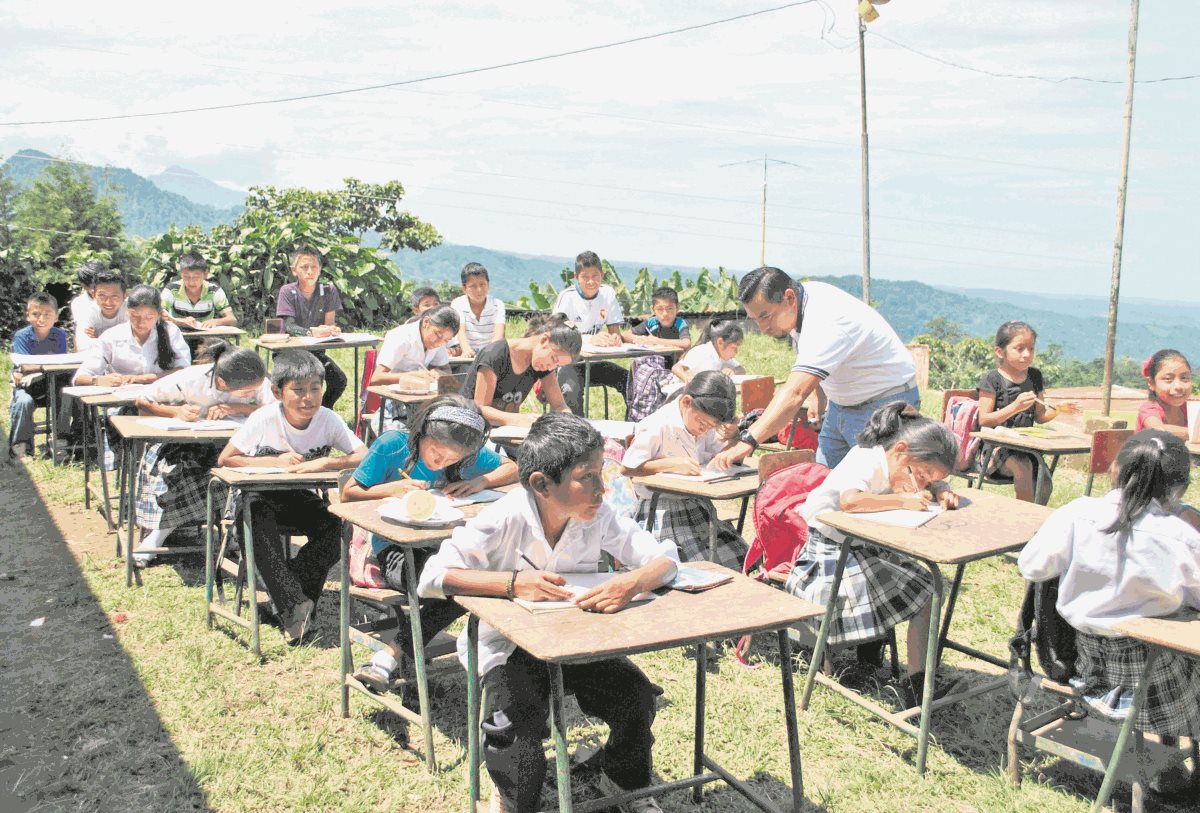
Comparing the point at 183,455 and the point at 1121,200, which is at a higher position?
the point at 1121,200

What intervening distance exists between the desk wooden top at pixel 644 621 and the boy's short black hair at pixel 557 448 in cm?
37

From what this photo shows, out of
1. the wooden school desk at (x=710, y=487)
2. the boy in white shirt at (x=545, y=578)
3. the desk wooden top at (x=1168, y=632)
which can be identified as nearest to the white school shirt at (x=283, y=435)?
the wooden school desk at (x=710, y=487)

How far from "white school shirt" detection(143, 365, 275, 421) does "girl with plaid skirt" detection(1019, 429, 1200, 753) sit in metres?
3.98

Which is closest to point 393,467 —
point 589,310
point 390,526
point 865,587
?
point 390,526

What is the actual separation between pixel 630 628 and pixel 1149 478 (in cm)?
168

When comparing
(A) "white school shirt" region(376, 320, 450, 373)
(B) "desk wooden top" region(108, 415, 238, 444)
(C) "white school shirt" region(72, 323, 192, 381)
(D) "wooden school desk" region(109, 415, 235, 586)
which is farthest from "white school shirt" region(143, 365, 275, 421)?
(A) "white school shirt" region(376, 320, 450, 373)

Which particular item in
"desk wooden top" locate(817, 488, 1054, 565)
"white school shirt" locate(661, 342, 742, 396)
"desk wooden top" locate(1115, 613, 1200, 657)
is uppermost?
"white school shirt" locate(661, 342, 742, 396)

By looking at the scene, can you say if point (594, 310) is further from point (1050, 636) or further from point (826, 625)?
point (1050, 636)

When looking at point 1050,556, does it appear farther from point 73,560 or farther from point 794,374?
point 73,560

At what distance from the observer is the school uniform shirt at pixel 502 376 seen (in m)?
5.90

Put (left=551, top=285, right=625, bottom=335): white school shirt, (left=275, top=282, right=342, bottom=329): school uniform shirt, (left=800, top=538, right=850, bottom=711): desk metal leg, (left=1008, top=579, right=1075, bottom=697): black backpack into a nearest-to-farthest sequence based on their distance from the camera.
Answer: (left=1008, top=579, right=1075, bottom=697): black backpack → (left=800, top=538, right=850, bottom=711): desk metal leg → (left=275, top=282, right=342, bottom=329): school uniform shirt → (left=551, top=285, right=625, bottom=335): white school shirt

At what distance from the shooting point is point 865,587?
3.84 meters

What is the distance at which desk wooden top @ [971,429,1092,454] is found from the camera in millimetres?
5777

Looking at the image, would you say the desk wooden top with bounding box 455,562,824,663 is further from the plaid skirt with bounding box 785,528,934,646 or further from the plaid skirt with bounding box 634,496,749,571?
the plaid skirt with bounding box 634,496,749,571
